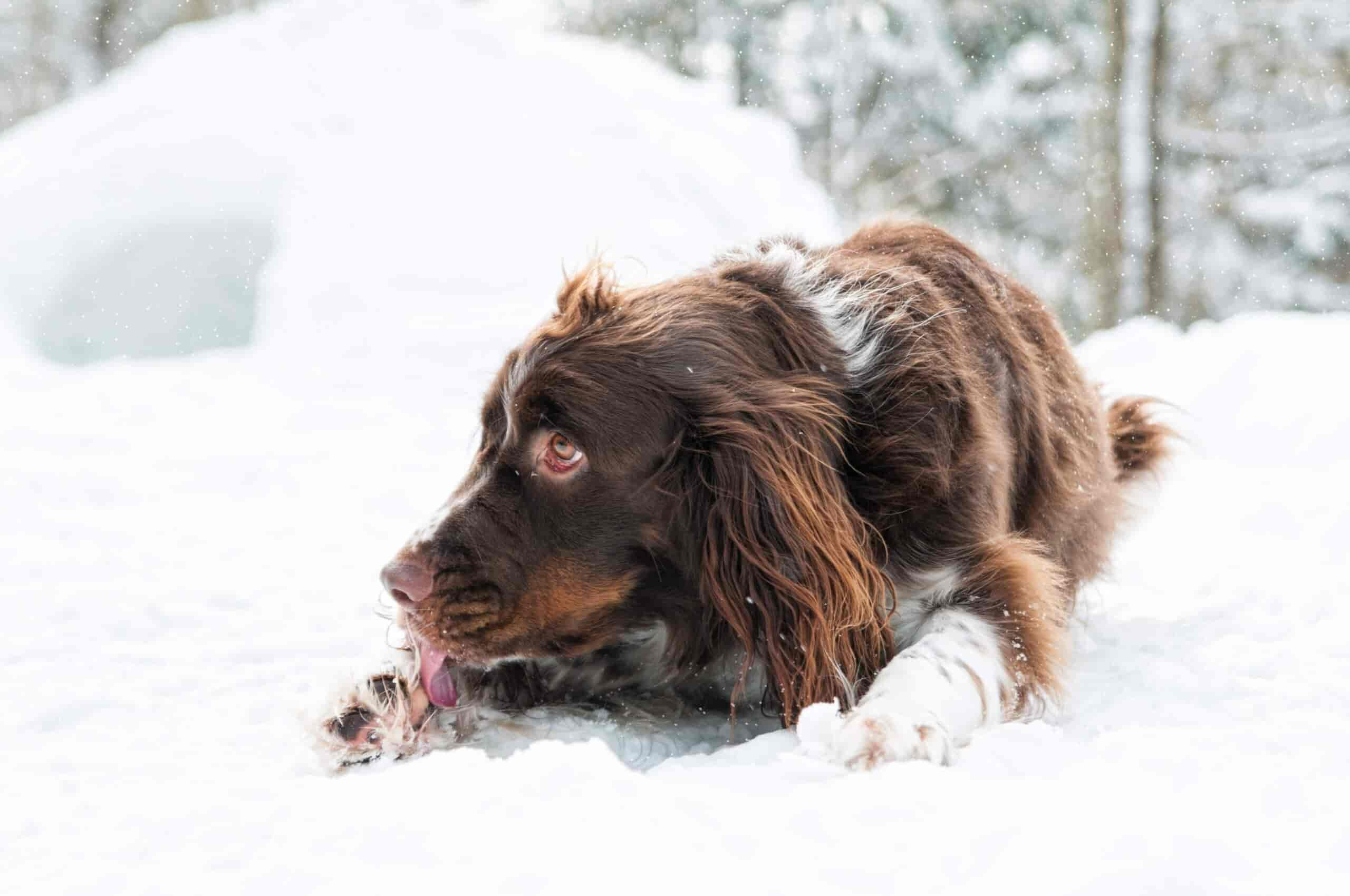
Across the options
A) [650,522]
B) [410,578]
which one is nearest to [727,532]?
[650,522]

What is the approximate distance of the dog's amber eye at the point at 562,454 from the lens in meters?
2.64

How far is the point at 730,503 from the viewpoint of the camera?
2684 mm

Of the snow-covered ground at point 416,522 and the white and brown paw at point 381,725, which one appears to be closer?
the snow-covered ground at point 416,522

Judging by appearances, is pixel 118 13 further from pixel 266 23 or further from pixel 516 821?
pixel 516 821

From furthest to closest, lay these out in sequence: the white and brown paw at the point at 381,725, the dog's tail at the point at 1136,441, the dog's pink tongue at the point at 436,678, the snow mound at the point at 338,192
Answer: the snow mound at the point at 338,192, the dog's tail at the point at 1136,441, the dog's pink tongue at the point at 436,678, the white and brown paw at the point at 381,725

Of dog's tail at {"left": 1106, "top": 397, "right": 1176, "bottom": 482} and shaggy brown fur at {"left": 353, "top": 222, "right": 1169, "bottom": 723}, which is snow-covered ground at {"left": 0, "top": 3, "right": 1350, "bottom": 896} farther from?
shaggy brown fur at {"left": 353, "top": 222, "right": 1169, "bottom": 723}

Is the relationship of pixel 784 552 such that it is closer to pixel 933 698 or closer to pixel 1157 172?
pixel 933 698

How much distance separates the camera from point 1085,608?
377 centimetres

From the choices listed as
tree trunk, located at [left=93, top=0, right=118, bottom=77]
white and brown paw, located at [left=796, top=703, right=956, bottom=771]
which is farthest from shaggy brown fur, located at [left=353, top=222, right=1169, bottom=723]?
tree trunk, located at [left=93, top=0, right=118, bottom=77]

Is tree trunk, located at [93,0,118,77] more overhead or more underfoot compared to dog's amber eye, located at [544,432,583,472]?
more overhead

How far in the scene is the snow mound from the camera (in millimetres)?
6895

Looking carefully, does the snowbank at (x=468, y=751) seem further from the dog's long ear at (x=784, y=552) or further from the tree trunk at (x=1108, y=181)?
the tree trunk at (x=1108, y=181)

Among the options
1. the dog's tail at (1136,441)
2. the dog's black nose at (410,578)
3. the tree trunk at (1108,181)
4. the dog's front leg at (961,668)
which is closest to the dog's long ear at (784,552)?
the dog's front leg at (961,668)

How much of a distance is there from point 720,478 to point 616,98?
21.7 ft
